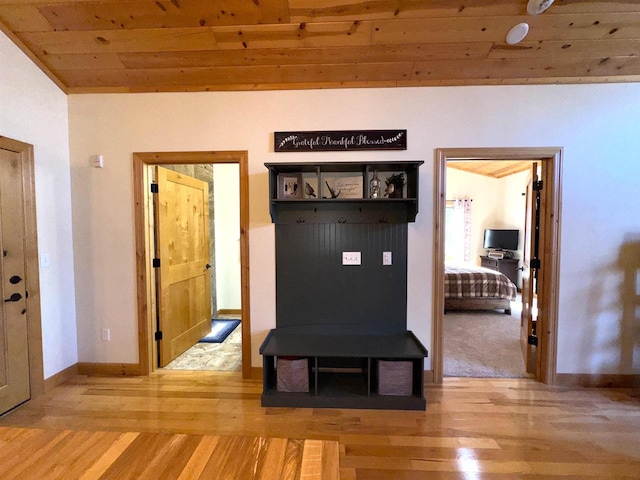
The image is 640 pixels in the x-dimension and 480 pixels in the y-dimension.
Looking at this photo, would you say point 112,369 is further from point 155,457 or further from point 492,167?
point 492,167

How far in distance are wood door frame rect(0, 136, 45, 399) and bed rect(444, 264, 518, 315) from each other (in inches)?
192

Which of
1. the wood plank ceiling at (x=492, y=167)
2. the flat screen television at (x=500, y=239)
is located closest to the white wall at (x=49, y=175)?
the wood plank ceiling at (x=492, y=167)

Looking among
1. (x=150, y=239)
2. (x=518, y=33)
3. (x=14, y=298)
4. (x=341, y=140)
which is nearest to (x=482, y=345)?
(x=341, y=140)

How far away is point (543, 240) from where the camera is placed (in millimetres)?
2566

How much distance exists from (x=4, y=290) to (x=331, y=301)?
253 cm

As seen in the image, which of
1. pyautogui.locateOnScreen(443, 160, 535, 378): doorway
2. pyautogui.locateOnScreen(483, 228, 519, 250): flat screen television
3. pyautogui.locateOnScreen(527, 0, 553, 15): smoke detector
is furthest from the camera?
pyautogui.locateOnScreen(483, 228, 519, 250): flat screen television

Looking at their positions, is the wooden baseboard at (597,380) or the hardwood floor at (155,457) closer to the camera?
the hardwood floor at (155,457)

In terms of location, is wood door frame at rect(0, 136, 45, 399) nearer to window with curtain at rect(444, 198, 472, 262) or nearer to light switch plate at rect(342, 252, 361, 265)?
light switch plate at rect(342, 252, 361, 265)

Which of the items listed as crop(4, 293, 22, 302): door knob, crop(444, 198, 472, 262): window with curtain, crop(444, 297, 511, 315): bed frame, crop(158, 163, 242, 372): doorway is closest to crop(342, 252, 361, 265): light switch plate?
crop(158, 163, 242, 372): doorway

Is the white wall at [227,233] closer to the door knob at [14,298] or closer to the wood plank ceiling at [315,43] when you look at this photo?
the wood plank ceiling at [315,43]

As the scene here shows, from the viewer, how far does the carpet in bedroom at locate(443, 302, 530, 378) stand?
283 cm

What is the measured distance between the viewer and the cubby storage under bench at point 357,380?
221 centimetres

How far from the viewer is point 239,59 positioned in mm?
2354

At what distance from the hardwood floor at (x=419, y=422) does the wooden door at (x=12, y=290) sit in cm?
21
